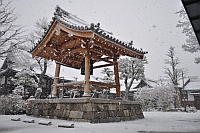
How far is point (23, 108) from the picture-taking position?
10.2 meters

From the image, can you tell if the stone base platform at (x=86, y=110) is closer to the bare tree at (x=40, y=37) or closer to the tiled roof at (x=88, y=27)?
the tiled roof at (x=88, y=27)

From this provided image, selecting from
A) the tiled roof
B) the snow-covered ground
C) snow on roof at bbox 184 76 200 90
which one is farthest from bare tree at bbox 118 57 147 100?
the snow-covered ground

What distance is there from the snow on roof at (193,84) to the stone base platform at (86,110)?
22.0 metres

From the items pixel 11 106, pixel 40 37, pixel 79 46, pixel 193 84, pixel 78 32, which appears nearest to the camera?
pixel 78 32

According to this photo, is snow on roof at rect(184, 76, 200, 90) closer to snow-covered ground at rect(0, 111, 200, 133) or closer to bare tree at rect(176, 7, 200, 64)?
bare tree at rect(176, 7, 200, 64)

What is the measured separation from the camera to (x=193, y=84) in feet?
89.1

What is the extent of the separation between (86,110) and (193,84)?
2673 cm

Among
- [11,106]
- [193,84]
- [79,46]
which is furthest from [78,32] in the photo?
[193,84]

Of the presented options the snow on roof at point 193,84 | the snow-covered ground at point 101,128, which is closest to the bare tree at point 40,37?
the snow-covered ground at point 101,128

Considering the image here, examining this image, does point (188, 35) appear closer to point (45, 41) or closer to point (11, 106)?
point (45, 41)

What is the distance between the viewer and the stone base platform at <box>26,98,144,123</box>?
18.2 ft

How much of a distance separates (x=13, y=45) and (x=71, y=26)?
6.27 meters

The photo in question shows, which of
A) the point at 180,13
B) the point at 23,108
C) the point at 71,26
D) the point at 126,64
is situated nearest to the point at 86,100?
the point at 71,26

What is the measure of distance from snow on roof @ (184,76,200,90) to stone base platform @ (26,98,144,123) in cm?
2196
